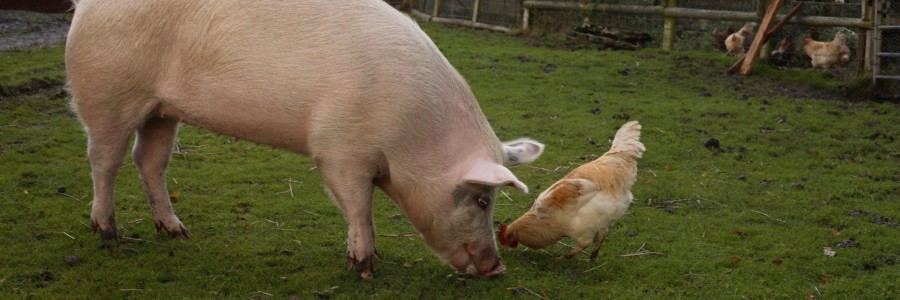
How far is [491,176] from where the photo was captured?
4590mm

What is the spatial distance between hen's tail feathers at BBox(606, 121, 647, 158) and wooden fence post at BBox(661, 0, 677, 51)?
1101cm

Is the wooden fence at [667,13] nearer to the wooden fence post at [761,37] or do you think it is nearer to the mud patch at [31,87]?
the wooden fence post at [761,37]

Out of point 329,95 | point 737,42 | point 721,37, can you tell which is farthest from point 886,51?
point 329,95

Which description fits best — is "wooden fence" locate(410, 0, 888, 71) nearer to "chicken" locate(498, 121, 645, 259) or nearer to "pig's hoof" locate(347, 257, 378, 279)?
"chicken" locate(498, 121, 645, 259)

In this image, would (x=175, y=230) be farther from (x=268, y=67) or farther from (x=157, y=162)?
(x=268, y=67)

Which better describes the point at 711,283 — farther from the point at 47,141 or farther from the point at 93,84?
the point at 47,141

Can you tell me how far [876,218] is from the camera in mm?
6742

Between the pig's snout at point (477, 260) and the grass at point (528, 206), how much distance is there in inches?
3.1

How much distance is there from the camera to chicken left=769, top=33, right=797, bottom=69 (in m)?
14.7

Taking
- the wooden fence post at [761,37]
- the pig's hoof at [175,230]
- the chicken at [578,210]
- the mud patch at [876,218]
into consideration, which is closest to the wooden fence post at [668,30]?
the wooden fence post at [761,37]

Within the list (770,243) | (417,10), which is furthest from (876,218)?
(417,10)

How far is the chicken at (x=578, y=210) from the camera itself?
5539mm

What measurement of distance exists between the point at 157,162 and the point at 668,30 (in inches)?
497

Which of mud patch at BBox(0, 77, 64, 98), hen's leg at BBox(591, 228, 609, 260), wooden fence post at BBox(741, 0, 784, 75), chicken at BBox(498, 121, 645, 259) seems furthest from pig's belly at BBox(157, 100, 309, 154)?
wooden fence post at BBox(741, 0, 784, 75)
